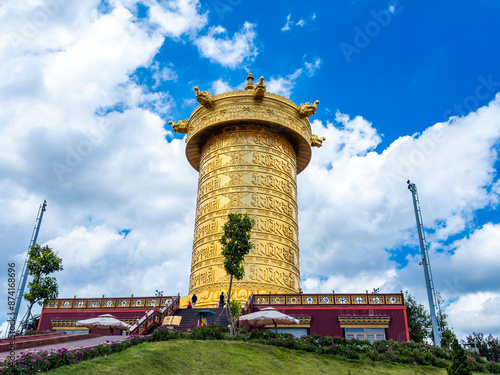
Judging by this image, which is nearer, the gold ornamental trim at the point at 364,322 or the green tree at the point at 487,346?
the gold ornamental trim at the point at 364,322

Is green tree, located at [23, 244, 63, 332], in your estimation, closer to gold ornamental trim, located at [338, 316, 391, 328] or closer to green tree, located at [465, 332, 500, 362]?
gold ornamental trim, located at [338, 316, 391, 328]

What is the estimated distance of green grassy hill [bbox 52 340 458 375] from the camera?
8.66m

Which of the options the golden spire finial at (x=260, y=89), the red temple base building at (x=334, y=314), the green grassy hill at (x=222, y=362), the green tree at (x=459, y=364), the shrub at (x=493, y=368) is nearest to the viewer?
the green grassy hill at (x=222, y=362)

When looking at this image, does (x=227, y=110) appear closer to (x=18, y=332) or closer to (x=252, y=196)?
(x=252, y=196)

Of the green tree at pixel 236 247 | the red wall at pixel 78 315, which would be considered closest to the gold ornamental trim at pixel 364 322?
the green tree at pixel 236 247

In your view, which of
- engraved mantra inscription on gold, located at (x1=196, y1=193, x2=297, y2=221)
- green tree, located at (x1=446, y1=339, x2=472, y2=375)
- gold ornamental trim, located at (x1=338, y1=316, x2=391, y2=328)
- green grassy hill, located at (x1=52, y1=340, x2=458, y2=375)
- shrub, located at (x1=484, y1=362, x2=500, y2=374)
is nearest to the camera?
green grassy hill, located at (x1=52, y1=340, x2=458, y2=375)

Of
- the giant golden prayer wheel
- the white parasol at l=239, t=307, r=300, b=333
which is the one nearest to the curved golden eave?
the giant golden prayer wheel

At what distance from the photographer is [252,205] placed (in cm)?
2250

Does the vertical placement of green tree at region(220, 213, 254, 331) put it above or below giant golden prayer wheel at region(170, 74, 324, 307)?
below

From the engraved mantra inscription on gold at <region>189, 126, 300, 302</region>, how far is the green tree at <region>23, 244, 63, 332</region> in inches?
252

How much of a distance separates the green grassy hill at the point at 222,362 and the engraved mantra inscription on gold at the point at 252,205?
8988mm

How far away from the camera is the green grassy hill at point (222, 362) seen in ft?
28.4

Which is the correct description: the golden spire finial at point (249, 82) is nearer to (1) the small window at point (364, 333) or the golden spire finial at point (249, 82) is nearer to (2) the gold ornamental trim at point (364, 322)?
(2) the gold ornamental trim at point (364, 322)

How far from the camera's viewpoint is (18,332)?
18.1 m
